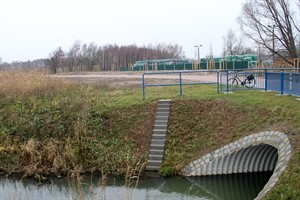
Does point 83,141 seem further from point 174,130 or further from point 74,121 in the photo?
point 174,130

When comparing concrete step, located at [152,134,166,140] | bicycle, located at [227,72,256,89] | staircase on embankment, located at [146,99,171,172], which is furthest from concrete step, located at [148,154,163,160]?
bicycle, located at [227,72,256,89]

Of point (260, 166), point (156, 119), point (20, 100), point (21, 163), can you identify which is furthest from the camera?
point (20, 100)

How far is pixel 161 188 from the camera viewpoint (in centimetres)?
1158

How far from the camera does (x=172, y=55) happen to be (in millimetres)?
75938

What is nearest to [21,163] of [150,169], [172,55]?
[150,169]

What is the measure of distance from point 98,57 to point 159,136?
55525mm

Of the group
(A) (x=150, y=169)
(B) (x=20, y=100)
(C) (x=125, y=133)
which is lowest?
(A) (x=150, y=169)

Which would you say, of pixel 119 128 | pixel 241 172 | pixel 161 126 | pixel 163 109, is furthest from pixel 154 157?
pixel 241 172

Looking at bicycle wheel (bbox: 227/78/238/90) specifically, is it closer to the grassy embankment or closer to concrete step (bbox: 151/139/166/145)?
the grassy embankment

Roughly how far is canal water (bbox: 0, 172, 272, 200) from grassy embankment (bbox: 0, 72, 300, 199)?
1.97ft

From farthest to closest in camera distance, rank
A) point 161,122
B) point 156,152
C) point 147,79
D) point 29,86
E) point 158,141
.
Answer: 1. point 147,79
2. point 29,86
3. point 161,122
4. point 158,141
5. point 156,152

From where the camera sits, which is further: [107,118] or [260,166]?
[107,118]

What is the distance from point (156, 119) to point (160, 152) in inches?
73.0

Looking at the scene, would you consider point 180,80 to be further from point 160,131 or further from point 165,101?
point 160,131
